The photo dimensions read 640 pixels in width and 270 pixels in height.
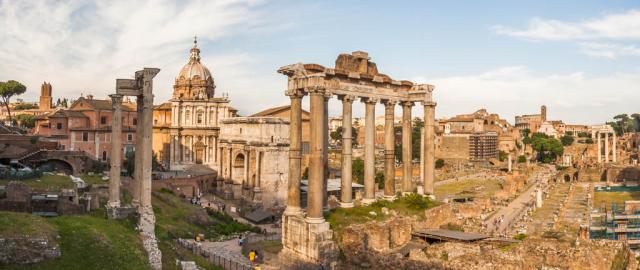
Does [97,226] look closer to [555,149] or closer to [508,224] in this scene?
[508,224]

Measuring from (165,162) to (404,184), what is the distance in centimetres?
3718

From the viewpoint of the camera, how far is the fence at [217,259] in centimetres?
2191

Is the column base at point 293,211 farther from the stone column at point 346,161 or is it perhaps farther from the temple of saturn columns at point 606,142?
the temple of saturn columns at point 606,142

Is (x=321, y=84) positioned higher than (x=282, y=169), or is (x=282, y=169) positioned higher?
→ (x=321, y=84)

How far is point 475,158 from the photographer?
104188 mm

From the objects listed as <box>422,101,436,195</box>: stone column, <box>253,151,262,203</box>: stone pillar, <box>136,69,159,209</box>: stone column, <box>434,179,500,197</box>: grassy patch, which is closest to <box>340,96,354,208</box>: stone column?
<box>422,101,436,195</box>: stone column

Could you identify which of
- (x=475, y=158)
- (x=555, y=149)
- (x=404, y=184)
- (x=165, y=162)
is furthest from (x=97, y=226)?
(x=555, y=149)

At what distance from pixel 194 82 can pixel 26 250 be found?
42623mm

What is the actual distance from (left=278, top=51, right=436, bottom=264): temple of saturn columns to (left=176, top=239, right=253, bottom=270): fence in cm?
257

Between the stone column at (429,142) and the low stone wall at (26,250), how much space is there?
17905 mm

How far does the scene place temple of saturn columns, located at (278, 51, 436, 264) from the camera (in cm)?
1975

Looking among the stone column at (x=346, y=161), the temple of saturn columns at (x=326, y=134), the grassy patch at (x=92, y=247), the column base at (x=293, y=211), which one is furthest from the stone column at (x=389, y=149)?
the grassy patch at (x=92, y=247)

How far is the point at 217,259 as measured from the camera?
2341 centimetres

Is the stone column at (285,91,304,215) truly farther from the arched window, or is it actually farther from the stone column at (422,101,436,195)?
the arched window
